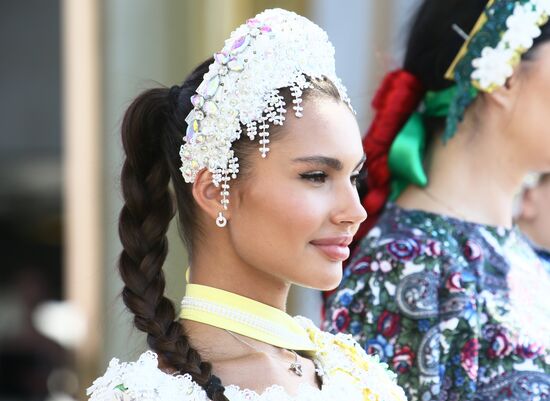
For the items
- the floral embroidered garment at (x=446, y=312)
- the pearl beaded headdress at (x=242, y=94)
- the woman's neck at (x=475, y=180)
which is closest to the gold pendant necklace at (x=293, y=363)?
the pearl beaded headdress at (x=242, y=94)

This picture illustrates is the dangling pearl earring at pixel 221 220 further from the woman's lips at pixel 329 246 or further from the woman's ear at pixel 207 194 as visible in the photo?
the woman's lips at pixel 329 246

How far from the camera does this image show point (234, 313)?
7.30ft

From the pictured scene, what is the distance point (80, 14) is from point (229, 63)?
146 inches

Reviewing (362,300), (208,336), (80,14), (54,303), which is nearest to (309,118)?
(208,336)

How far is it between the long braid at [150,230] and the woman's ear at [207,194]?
0.32ft

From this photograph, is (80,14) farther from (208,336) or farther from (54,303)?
(208,336)

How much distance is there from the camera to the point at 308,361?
7.68ft

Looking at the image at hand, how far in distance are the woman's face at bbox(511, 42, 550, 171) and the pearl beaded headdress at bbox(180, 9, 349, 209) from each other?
0.84 m

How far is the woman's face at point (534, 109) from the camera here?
298 centimetres

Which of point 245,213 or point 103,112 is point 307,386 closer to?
point 245,213

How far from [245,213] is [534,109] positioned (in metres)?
1.04

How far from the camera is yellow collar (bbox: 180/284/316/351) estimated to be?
7.27 ft

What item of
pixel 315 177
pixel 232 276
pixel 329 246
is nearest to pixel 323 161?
pixel 315 177

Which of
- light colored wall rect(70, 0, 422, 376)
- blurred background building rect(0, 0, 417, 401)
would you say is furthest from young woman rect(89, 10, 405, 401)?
light colored wall rect(70, 0, 422, 376)
